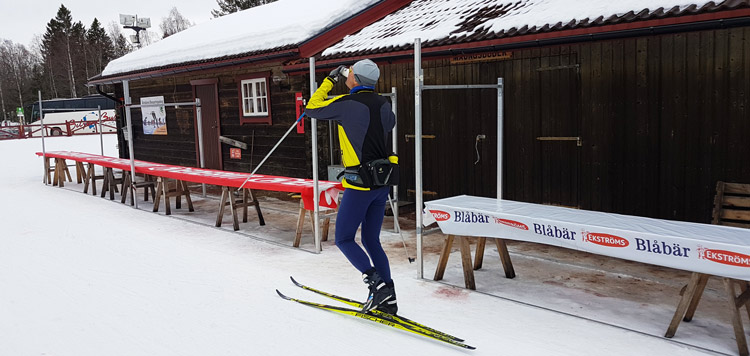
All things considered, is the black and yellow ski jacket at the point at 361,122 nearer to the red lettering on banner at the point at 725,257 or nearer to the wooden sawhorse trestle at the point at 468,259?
the wooden sawhorse trestle at the point at 468,259

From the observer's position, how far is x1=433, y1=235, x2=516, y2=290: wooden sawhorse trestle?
18.0ft

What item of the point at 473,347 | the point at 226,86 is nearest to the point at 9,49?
the point at 226,86

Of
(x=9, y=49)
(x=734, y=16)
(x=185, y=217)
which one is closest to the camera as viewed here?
(x=734, y=16)

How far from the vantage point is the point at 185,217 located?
32.4 ft

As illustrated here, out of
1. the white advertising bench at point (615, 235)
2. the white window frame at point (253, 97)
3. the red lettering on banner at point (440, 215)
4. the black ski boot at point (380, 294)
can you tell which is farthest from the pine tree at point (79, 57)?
the black ski boot at point (380, 294)

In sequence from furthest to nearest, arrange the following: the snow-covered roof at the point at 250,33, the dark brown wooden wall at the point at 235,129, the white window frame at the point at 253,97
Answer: the white window frame at the point at 253,97, the dark brown wooden wall at the point at 235,129, the snow-covered roof at the point at 250,33

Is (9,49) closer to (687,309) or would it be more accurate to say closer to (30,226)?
(30,226)

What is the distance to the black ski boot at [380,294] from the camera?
4.73 m

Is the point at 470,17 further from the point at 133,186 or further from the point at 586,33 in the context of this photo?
the point at 133,186

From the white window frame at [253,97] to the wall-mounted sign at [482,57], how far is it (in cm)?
464

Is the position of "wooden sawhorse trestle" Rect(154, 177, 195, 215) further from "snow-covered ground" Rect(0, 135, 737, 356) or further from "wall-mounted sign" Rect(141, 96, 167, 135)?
"wall-mounted sign" Rect(141, 96, 167, 135)

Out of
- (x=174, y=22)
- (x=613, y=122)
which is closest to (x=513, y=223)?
(x=613, y=122)

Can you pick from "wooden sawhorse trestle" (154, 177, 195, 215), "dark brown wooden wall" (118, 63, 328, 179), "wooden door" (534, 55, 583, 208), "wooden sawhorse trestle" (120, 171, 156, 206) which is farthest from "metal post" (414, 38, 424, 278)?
"wooden sawhorse trestle" (120, 171, 156, 206)

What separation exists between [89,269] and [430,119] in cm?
512
